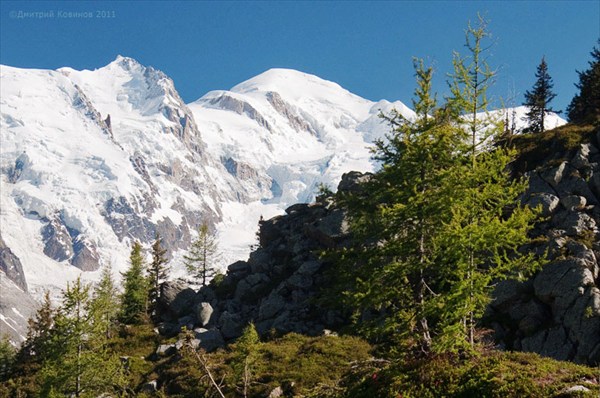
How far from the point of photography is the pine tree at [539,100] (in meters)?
58.1

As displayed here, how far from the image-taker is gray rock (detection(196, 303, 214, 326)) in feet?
148

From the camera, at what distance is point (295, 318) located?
41531 millimetres

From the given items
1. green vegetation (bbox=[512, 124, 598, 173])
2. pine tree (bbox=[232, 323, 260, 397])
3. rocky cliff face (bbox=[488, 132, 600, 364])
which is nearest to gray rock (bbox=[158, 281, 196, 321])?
pine tree (bbox=[232, 323, 260, 397])

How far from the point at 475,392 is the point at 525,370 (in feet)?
6.49

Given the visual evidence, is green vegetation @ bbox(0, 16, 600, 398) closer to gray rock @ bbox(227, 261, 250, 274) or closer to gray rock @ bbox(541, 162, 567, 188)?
gray rock @ bbox(541, 162, 567, 188)

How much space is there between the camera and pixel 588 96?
2015 inches

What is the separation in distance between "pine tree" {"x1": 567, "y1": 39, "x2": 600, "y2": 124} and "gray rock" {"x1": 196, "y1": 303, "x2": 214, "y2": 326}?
37.5 metres

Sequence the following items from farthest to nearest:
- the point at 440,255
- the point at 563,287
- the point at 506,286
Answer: the point at 506,286, the point at 563,287, the point at 440,255

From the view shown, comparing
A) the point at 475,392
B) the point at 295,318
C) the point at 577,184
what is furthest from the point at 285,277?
the point at 475,392

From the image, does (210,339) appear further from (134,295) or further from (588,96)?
(588,96)

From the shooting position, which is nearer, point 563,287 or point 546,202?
point 563,287

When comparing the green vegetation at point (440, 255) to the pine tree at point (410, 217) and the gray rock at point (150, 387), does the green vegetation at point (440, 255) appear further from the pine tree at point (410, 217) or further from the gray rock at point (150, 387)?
the gray rock at point (150, 387)

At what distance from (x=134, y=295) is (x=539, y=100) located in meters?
51.8

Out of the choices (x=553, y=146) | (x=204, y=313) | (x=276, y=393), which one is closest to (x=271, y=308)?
(x=204, y=313)
